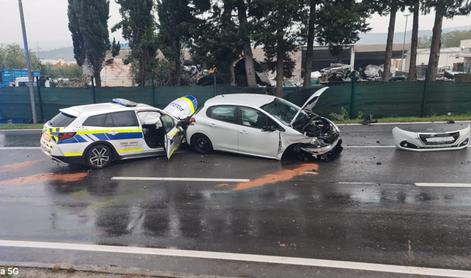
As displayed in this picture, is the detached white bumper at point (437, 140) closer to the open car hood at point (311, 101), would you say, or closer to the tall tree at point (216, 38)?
the open car hood at point (311, 101)

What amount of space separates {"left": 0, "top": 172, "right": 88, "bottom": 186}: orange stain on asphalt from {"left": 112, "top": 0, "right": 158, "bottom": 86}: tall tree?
11.5m

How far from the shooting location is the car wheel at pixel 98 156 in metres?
9.64

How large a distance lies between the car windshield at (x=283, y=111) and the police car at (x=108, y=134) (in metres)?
2.73

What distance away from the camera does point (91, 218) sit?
21.4 ft

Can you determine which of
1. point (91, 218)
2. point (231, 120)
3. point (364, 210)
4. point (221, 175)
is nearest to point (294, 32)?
point (231, 120)

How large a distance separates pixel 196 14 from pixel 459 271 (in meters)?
15.9

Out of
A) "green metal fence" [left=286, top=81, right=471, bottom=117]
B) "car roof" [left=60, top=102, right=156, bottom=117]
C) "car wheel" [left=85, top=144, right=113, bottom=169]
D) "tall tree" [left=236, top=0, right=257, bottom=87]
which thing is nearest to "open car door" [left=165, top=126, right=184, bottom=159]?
"car roof" [left=60, top=102, right=156, bottom=117]

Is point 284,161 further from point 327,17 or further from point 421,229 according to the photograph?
point 327,17

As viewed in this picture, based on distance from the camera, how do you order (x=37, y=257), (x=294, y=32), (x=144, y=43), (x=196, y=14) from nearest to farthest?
(x=37, y=257), (x=294, y=32), (x=196, y=14), (x=144, y=43)

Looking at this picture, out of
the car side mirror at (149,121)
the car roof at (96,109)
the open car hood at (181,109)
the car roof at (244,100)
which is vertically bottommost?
the car side mirror at (149,121)

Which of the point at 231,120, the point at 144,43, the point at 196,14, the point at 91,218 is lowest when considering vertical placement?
the point at 91,218

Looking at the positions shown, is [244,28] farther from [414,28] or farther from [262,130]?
[414,28]

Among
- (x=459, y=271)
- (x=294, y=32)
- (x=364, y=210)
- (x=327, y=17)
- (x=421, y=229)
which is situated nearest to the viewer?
(x=459, y=271)

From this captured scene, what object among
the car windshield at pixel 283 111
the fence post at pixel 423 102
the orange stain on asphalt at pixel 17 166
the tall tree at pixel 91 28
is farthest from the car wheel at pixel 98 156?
the tall tree at pixel 91 28
